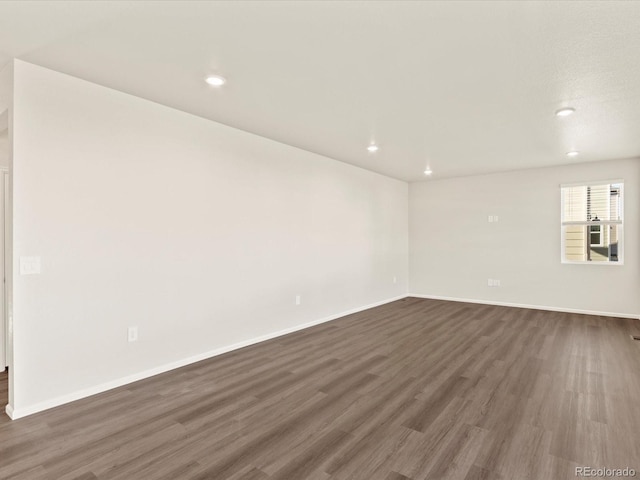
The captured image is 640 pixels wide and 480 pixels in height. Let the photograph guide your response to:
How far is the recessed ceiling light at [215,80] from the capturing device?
8.77ft

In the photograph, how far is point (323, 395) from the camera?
2.77 m

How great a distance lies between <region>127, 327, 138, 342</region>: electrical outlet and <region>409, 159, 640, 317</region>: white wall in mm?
5933

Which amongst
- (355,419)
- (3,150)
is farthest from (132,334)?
(3,150)

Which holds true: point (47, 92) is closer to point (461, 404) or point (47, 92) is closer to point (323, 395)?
point (323, 395)

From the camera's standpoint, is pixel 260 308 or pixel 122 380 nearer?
pixel 122 380

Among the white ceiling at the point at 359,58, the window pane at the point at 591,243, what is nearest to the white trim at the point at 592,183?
the window pane at the point at 591,243

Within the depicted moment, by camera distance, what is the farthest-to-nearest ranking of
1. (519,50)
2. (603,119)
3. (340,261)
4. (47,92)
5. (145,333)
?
(340,261)
(603,119)
(145,333)
(47,92)
(519,50)

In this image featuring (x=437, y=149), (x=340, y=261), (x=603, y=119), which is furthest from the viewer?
(x=340, y=261)

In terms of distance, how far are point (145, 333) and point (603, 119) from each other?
514 cm

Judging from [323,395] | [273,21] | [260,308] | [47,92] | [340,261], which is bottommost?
[323,395]

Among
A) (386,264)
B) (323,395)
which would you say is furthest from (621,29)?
(386,264)

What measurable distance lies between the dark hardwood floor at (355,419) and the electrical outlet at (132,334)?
40 cm

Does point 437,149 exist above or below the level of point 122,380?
above

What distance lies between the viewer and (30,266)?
247 cm
